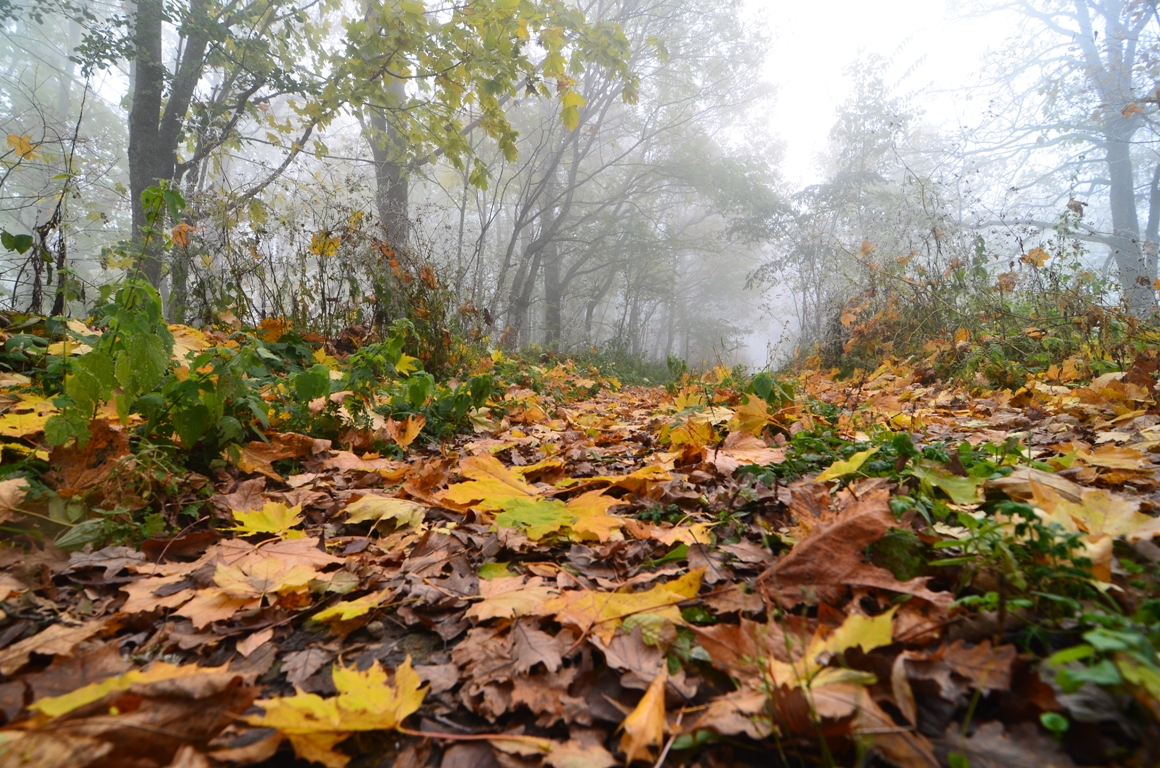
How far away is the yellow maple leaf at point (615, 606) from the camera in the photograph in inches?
36.4

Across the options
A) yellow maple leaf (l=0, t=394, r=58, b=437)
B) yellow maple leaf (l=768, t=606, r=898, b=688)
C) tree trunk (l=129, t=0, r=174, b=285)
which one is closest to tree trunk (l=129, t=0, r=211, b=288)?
tree trunk (l=129, t=0, r=174, b=285)

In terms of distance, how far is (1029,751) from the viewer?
0.56 meters

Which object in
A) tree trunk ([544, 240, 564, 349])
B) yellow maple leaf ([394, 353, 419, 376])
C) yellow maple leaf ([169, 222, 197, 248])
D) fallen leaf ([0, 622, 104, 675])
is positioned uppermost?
tree trunk ([544, 240, 564, 349])

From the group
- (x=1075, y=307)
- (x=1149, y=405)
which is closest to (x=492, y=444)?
(x=1149, y=405)

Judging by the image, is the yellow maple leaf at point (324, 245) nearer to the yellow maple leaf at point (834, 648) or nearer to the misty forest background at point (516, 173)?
the misty forest background at point (516, 173)

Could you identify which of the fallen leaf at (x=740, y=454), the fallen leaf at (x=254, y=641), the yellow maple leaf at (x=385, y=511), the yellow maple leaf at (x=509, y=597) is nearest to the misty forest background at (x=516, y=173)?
the yellow maple leaf at (x=385, y=511)

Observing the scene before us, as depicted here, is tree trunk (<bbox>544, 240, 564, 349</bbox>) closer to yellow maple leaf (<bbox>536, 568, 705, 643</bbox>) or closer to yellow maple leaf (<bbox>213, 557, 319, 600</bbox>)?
yellow maple leaf (<bbox>213, 557, 319, 600</bbox>)

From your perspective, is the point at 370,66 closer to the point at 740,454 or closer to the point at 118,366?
the point at 118,366

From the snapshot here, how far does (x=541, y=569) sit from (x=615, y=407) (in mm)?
3241

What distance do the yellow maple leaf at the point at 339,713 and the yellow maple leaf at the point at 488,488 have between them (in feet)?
2.34

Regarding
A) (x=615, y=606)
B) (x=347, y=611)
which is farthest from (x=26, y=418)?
(x=615, y=606)

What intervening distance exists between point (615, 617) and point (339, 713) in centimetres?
48

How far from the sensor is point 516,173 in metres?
8.27

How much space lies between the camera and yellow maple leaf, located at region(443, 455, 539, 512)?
1.54 meters
